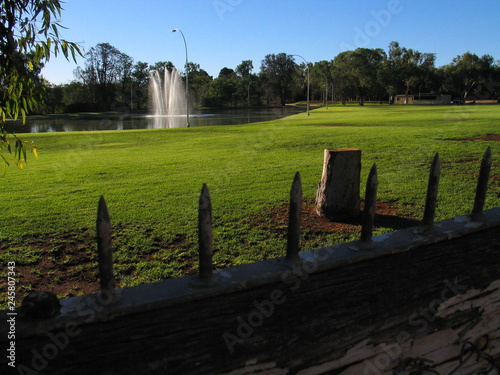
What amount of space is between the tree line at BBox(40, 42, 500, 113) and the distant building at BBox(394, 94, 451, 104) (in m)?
1.46

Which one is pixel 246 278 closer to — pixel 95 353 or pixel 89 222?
pixel 95 353

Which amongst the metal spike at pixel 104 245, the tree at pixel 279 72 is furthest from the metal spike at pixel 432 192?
the tree at pixel 279 72

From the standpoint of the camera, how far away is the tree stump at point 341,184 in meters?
5.66

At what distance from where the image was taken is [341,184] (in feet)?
18.7

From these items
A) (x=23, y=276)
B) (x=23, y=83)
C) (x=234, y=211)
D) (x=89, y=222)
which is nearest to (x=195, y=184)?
(x=234, y=211)

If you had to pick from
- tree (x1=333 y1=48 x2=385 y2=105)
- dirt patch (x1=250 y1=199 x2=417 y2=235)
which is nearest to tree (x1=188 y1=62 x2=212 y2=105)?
tree (x1=333 y1=48 x2=385 y2=105)

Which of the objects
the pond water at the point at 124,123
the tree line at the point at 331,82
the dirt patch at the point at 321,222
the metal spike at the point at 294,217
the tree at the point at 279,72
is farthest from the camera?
the tree at the point at 279,72

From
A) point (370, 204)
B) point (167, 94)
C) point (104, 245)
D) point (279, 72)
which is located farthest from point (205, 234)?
point (279, 72)

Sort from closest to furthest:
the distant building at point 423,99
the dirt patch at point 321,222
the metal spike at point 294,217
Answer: the metal spike at point 294,217, the dirt patch at point 321,222, the distant building at point 423,99

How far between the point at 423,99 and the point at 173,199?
10102cm

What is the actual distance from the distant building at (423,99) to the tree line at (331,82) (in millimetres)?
1460

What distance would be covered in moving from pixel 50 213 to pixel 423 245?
5838mm

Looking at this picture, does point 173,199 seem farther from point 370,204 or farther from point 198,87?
point 198,87

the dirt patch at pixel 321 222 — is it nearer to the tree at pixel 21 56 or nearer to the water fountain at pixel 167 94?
the tree at pixel 21 56
